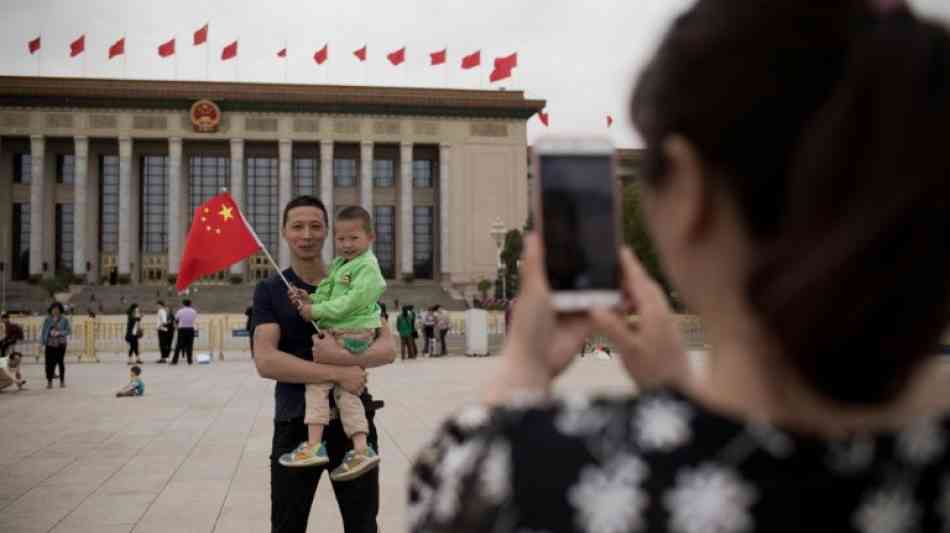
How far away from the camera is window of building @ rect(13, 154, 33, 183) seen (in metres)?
60.7

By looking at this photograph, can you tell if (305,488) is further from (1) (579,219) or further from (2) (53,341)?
(2) (53,341)

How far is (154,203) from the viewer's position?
62.3 meters

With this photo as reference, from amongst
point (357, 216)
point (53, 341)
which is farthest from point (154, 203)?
point (357, 216)

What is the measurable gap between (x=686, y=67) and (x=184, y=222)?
64203 millimetres

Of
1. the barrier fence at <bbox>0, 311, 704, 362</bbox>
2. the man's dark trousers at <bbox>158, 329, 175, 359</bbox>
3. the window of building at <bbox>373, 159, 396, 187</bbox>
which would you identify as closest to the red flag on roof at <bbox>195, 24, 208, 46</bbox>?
the window of building at <bbox>373, 159, 396, 187</bbox>

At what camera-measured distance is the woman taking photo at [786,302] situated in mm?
797

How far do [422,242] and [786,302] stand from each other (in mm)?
62673

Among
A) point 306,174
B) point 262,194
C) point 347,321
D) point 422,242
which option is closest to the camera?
point 347,321

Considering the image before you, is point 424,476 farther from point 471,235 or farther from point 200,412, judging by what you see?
point 471,235

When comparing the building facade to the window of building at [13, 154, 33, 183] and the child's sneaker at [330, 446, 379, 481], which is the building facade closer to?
the window of building at [13, 154, 33, 183]

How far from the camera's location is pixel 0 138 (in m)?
58.6

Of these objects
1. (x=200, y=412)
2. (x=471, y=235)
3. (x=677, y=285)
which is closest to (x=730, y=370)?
(x=677, y=285)

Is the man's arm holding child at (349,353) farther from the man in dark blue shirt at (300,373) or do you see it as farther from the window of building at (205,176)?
the window of building at (205,176)

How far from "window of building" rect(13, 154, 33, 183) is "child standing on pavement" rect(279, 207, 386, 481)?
64.9 meters
